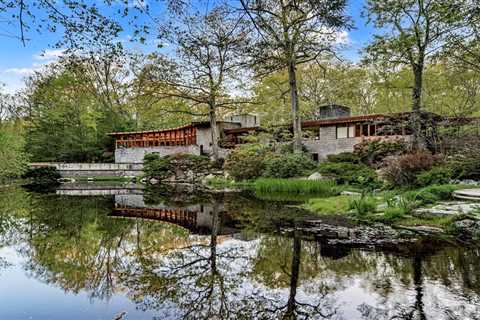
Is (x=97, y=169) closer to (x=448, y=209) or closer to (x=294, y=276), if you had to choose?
(x=448, y=209)

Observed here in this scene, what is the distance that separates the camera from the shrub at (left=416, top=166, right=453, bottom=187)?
11102 mm

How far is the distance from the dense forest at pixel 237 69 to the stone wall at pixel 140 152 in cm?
223

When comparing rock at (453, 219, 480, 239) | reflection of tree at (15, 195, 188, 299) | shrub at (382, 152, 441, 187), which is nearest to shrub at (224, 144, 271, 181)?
shrub at (382, 152, 441, 187)

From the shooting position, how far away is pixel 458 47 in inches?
613

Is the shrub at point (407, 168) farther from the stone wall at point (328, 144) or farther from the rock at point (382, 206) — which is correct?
the stone wall at point (328, 144)

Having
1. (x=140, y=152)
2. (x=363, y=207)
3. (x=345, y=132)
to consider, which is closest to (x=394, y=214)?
(x=363, y=207)

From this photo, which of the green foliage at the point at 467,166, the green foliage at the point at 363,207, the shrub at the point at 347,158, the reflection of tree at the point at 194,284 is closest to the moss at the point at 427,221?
the green foliage at the point at 363,207

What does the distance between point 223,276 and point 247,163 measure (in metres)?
15.9

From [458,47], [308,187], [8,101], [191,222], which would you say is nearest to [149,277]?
[191,222]

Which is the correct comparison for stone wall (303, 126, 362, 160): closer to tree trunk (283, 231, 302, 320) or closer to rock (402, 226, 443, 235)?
rock (402, 226, 443, 235)

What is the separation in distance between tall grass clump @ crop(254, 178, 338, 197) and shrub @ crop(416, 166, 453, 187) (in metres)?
3.10

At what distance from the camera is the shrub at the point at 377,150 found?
19.1m

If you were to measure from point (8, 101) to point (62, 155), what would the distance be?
8714mm

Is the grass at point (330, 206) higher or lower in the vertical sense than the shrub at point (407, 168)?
lower
